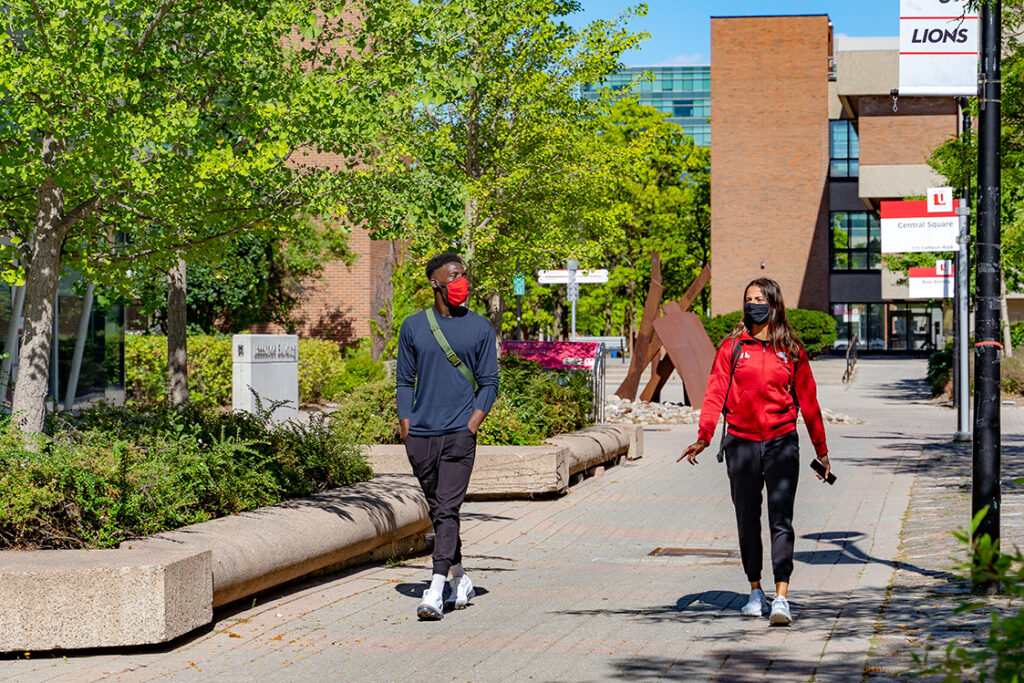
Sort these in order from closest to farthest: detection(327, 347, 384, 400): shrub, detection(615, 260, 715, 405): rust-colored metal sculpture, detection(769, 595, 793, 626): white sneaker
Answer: detection(769, 595, 793, 626): white sneaker, detection(615, 260, 715, 405): rust-colored metal sculpture, detection(327, 347, 384, 400): shrub

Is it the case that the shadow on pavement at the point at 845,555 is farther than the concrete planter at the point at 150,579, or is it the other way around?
the shadow on pavement at the point at 845,555

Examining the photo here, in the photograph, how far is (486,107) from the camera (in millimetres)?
21016

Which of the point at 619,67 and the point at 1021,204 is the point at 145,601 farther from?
the point at 1021,204

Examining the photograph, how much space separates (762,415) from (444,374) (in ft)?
5.66

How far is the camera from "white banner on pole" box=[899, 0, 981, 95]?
7.95 m

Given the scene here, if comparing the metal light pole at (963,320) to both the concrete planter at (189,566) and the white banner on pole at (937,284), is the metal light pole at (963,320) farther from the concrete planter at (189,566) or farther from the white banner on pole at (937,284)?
the concrete planter at (189,566)

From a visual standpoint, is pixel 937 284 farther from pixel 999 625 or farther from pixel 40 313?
pixel 999 625

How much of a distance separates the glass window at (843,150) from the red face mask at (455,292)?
61216mm

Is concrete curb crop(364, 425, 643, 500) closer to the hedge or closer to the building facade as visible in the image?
the hedge

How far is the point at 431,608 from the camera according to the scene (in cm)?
684

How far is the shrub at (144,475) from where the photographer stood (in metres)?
6.73

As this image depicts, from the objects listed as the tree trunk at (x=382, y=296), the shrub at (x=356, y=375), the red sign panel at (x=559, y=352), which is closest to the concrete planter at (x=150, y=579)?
the red sign panel at (x=559, y=352)

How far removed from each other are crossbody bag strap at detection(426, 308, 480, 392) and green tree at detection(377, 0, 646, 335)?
38.6 feet

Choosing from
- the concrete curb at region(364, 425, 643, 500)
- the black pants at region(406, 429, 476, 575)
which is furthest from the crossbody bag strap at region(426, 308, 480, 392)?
the concrete curb at region(364, 425, 643, 500)
